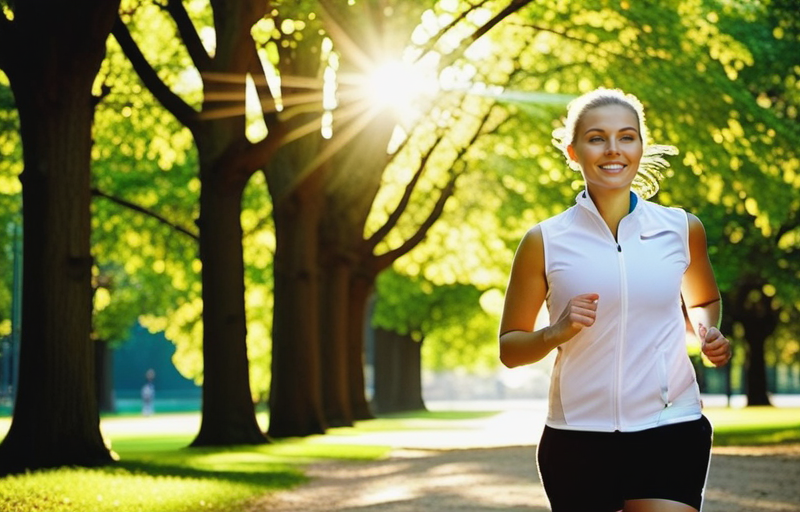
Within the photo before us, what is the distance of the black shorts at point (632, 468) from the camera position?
14.4 feet

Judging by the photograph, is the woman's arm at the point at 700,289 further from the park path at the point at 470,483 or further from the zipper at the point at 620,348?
the park path at the point at 470,483

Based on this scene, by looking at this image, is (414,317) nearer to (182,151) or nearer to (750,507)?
(182,151)

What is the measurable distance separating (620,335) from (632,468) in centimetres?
40

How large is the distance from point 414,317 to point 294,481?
35358mm

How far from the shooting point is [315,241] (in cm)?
2730

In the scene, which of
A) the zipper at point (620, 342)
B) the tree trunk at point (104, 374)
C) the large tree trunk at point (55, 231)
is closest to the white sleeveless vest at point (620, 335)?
the zipper at point (620, 342)

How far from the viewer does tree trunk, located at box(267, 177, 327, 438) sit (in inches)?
1025

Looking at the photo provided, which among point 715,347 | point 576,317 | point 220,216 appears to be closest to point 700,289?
point 715,347

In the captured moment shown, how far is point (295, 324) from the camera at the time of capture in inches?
1032

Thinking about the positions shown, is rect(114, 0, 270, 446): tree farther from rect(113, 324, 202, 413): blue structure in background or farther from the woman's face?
rect(113, 324, 202, 413): blue structure in background

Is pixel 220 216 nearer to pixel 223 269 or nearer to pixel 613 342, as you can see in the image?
pixel 223 269

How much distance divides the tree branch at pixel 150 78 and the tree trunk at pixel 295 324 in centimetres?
656

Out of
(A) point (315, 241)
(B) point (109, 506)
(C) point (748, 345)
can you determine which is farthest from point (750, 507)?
(C) point (748, 345)

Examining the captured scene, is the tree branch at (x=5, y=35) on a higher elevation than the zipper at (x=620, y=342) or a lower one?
higher
